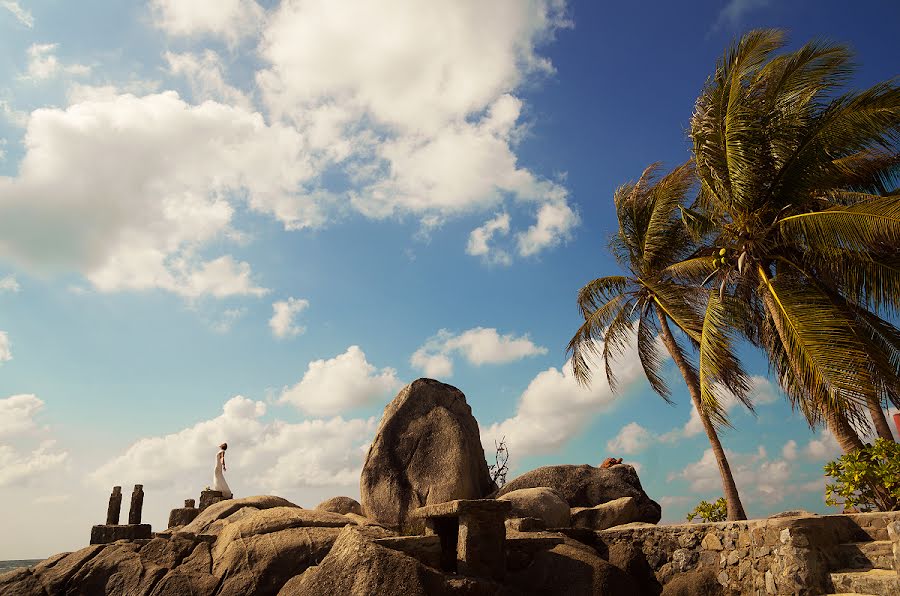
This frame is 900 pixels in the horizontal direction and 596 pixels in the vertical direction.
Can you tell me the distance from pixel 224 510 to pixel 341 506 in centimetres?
335

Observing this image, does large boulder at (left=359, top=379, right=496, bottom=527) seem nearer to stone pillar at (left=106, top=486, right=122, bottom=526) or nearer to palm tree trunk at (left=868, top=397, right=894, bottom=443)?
stone pillar at (left=106, top=486, right=122, bottom=526)

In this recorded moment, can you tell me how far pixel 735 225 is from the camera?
12.9 meters

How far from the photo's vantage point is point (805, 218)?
11438mm

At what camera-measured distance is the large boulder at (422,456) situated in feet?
43.1

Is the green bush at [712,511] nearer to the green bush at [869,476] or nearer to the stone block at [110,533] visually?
the green bush at [869,476]

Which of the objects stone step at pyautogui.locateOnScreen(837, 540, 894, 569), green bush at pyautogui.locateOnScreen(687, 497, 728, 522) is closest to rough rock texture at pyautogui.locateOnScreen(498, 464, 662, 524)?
green bush at pyautogui.locateOnScreen(687, 497, 728, 522)

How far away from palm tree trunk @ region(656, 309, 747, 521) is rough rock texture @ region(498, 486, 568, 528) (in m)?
3.99

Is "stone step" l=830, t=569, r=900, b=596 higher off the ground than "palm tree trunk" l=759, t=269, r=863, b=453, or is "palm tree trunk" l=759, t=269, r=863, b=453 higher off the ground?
"palm tree trunk" l=759, t=269, r=863, b=453

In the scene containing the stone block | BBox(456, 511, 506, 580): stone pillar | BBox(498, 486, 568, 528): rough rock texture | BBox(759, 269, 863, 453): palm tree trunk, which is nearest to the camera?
BBox(456, 511, 506, 580): stone pillar

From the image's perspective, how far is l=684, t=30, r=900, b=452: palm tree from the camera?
35.4ft

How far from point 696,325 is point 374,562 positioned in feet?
34.2

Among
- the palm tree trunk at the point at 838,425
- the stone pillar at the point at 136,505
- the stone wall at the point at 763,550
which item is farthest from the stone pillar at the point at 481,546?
the stone pillar at the point at 136,505

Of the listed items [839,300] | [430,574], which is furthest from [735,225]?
[430,574]

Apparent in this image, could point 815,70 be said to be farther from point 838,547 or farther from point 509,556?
point 509,556
